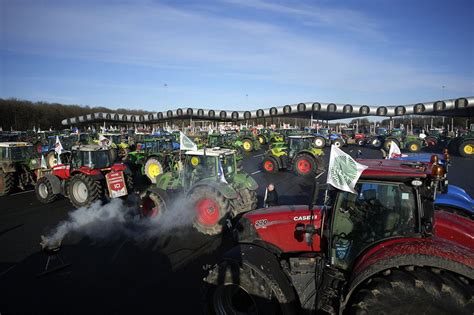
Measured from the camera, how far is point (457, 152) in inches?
903

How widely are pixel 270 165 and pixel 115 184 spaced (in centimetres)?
865

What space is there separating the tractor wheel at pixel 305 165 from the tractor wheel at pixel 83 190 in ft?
30.4

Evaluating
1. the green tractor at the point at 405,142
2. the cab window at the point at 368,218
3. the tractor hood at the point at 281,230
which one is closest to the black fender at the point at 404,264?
the cab window at the point at 368,218

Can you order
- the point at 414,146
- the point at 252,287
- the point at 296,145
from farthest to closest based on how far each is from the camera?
the point at 414,146, the point at 296,145, the point at 252,287

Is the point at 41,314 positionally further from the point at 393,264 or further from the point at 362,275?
the point at 393,264

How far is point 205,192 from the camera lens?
7164 mm

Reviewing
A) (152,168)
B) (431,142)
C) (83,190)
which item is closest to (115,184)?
(83,190)

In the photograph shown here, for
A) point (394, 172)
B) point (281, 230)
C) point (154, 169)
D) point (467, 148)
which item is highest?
point (394, 172)

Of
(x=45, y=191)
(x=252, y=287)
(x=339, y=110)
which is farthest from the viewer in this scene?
(x=339, y=110)

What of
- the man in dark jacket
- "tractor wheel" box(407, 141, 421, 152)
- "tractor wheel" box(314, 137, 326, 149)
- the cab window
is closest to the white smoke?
the man in dark jacket

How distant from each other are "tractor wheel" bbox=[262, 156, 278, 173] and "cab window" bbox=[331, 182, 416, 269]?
12493 millimetres

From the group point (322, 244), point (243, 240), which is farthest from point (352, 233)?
point (243, 240)

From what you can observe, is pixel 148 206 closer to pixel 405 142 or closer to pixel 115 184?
pixel 115 184

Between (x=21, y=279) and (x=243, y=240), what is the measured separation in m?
3.99
